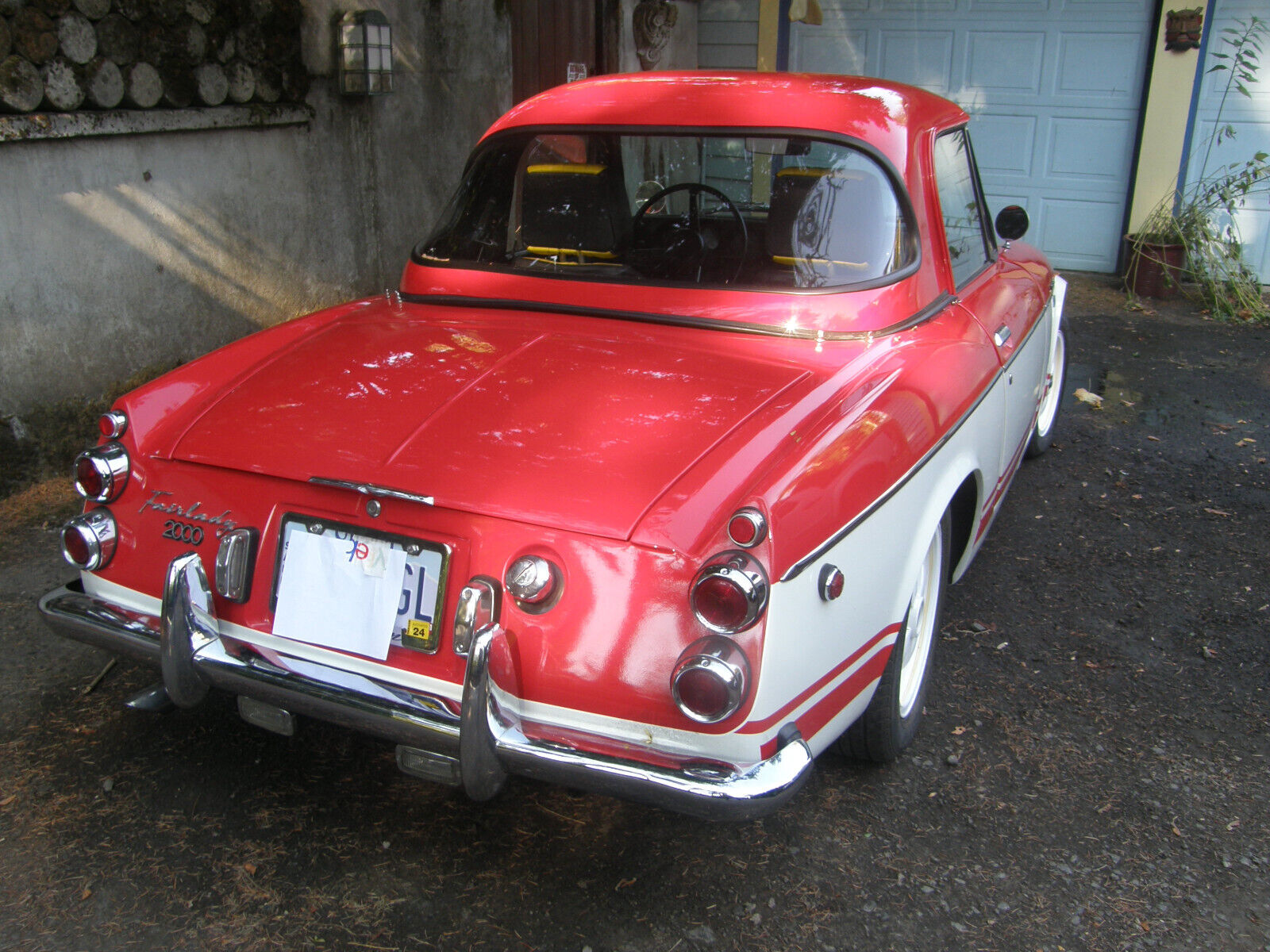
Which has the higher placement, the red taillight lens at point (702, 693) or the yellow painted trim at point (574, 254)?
the yellow painted trim at point (574, 254)

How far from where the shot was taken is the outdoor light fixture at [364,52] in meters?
5.87

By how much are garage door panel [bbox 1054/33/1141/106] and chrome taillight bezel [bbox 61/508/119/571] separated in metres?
8.38

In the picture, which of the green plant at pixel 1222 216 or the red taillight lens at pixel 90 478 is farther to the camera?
the green plant at pixel 1222 216

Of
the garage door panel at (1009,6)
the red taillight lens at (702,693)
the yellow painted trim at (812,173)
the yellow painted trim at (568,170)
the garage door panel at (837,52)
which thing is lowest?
the red taillight lens at (702,693)

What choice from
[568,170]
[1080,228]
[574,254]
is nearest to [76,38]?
[568,170]

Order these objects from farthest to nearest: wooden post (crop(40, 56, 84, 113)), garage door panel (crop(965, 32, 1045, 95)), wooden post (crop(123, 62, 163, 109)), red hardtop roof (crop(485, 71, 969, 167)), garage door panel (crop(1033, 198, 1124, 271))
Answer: garage door panel (crop(1033, 198, 1124, 271)) → garage door panel (crop(965, 32, 1045, 95)) → wooden post (crop(123, 62, 163, 109)) → wooden post (crop(40, 56, 84, 113)) → red hardtop roof (crop(485, 71, 969, 167))

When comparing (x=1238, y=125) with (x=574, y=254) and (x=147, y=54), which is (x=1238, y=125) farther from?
(x=147, y=54)

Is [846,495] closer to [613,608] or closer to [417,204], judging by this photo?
[613,608]

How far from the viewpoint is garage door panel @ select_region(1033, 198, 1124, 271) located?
8820mm

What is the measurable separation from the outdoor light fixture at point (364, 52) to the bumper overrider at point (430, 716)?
439cm

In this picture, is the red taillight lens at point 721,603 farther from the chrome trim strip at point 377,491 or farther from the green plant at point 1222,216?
the green plant at point 1222,216

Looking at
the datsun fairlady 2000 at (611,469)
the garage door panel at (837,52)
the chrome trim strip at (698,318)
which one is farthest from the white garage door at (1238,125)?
the chrome trim strip at (698,318)

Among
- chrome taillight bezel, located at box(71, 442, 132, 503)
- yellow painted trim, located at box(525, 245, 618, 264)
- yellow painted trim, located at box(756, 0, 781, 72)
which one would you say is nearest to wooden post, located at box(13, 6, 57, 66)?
yellow painted trim, located at box(525, 245, 618, 264)

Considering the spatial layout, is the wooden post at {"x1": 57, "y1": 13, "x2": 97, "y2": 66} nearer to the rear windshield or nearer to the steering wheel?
the rear windshield
